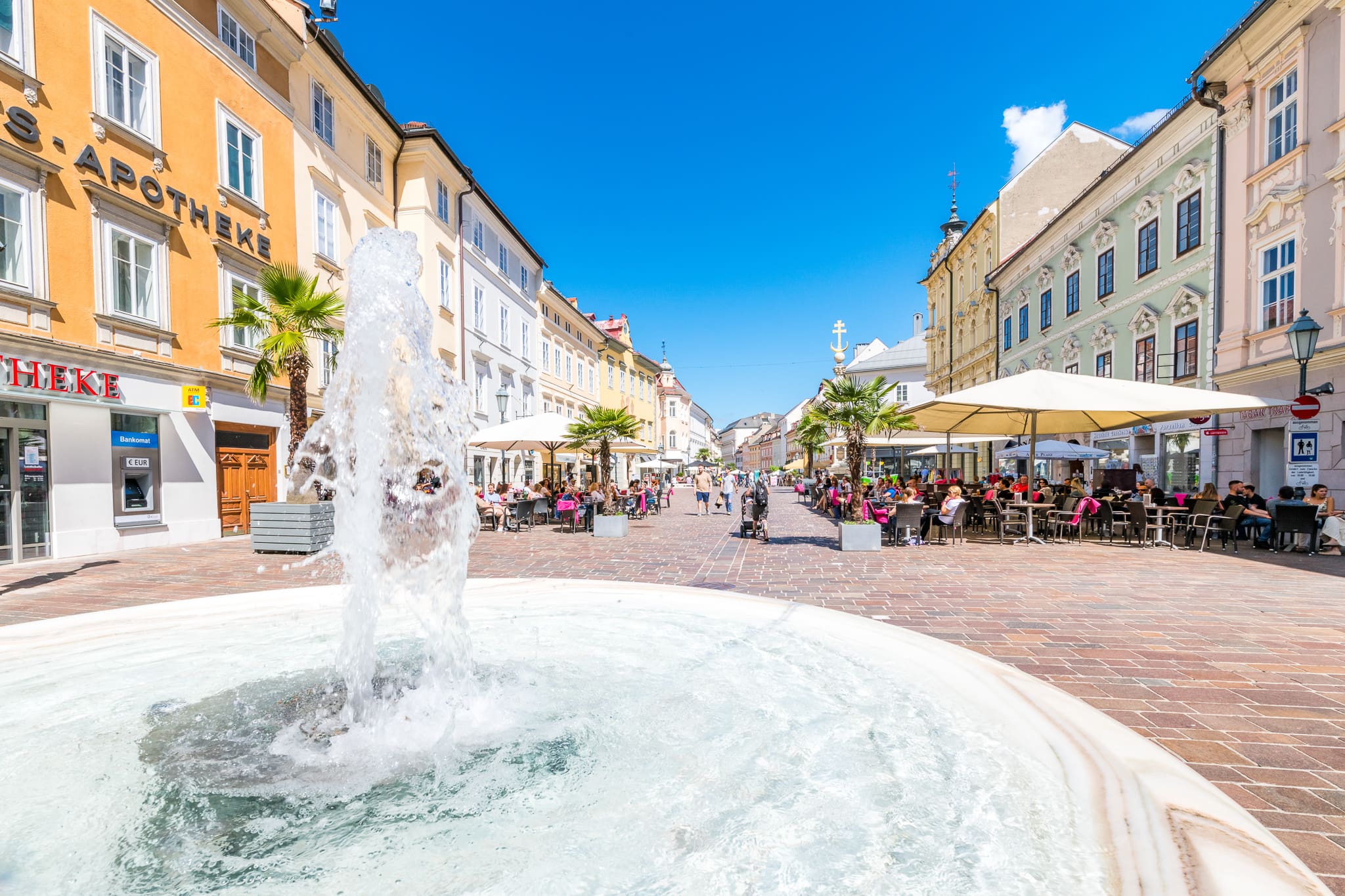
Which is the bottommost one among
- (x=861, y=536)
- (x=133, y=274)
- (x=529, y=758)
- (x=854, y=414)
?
(x=861, y=536)

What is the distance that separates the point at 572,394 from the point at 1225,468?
32.2 m

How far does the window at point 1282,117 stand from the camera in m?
14.1

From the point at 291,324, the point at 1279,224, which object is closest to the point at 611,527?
the point at 291,324

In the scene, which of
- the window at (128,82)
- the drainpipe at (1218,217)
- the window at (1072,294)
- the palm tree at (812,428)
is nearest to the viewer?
the window at (128,82)

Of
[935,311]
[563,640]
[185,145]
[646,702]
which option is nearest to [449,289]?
[185,145]

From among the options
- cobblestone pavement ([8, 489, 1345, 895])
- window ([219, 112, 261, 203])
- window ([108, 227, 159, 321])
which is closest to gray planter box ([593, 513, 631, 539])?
cobblestone pavement ([8, 489, 1345, 895])

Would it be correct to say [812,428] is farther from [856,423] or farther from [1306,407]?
[1306,407]

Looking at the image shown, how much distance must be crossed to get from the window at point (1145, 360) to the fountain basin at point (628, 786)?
20628 mm

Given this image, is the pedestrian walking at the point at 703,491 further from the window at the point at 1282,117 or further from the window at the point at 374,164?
the window at the point at 1282,117

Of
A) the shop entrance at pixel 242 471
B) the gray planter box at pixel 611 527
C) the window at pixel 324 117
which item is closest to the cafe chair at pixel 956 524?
the gray planter box at pixel 611 527

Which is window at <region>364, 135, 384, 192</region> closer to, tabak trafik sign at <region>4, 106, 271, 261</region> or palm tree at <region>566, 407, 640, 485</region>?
tabak trafik sign at <region>4, 106, 271, 261</region>

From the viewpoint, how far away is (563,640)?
17.2 feet

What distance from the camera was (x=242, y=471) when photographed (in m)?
A: 14.9

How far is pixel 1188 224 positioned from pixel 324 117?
25875 mm
